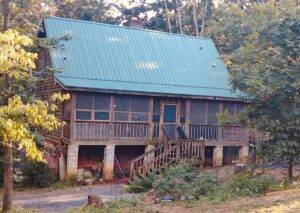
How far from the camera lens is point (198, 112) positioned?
25969mm

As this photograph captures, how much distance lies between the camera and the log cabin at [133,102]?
22.5m

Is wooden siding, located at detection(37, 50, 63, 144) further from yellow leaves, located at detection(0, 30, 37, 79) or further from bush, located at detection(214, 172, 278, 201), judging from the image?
yellow leaves, located at detection(0, 30, 37, 79)

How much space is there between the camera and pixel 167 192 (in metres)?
15.1

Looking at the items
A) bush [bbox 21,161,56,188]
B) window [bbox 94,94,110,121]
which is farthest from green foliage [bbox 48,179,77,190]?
window [bbox 94,94,110,121]

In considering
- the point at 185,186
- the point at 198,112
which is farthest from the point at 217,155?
the point at 185,186

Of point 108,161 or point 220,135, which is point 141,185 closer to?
point 108,161

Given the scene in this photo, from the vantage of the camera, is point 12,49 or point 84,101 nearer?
point 12,49

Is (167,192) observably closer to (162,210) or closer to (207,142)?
(162,210)

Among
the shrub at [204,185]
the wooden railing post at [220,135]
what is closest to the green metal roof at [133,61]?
the wooden railing post at [220,135]

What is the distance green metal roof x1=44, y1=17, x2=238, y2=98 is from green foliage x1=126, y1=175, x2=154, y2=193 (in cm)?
551

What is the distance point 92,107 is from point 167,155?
468 centimetres

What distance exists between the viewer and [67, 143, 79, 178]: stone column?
2202cm

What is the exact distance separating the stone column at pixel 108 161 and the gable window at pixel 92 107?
162 centimetres

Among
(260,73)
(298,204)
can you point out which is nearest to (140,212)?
(298,204)
